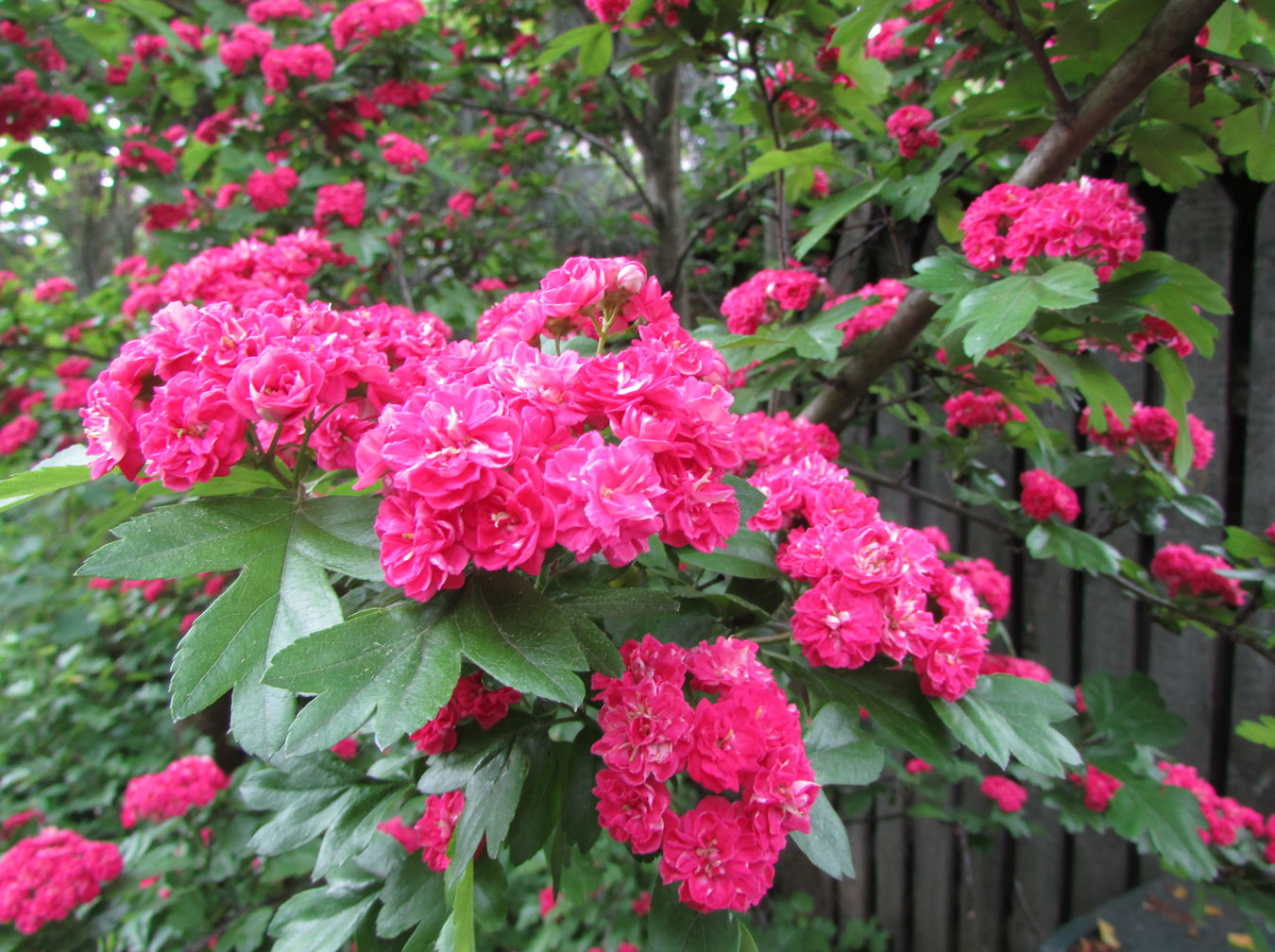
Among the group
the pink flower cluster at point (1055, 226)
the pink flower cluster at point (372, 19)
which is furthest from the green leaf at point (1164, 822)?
the pink flower cluster at point (372, 19)

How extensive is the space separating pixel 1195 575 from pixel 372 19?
3.22m

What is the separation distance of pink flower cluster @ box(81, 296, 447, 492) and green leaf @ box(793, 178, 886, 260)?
0.96 m

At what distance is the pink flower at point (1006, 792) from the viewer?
219 centimetres

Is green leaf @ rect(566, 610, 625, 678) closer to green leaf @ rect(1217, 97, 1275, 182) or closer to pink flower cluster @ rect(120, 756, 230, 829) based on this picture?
green leaf @ rect(1217, 97, 1275, 182)

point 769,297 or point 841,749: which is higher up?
point 769,297

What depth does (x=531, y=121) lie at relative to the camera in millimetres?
3900

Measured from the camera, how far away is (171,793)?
205 cm

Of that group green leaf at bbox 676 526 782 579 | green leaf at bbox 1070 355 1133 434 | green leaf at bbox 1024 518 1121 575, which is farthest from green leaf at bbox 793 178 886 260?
green leaf at bbox 1024 518 1121 575

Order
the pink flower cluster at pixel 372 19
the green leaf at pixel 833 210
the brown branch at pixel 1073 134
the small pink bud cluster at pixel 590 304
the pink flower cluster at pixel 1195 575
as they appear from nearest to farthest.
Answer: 1. the small pink bud cluster at pixel 590 304
2. the brown branch at pixel 1073 134
3. the green leaf at pixel 833 210
4. the pink flower cluster at pixel 1195 575
5. the pink flower cluster at pixel 372 19

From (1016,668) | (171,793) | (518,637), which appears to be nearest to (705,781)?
(518,637)

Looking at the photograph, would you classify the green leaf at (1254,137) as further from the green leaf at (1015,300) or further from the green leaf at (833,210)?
the green leaf at (833,210)

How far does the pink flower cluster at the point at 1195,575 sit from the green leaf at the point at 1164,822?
19.5 inches

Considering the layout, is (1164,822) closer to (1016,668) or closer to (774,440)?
(1016,668)

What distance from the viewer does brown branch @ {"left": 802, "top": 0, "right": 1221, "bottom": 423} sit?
1.14m
